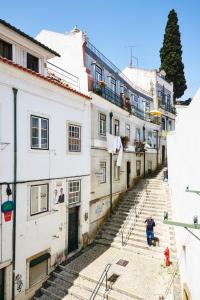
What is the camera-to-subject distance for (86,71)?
16156 millimetres

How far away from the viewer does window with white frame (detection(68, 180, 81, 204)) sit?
46.4 feet

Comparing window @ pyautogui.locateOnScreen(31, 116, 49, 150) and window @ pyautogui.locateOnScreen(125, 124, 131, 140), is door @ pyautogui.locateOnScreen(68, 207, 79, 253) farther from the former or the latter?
window @ pyautogui.locateOnScreen(125, 124, 131, 140)

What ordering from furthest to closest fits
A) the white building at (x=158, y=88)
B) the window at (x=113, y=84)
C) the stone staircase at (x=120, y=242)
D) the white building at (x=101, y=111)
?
Answer: 1. the white building at (x=158, y=88)
2. the window at (x=113, y=84)
3. the white building at (x=101, y=111)
4. the stone staircase at (x=120, y=242)

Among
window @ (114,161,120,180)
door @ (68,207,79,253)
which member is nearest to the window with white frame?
door @ (68,207,79,253)

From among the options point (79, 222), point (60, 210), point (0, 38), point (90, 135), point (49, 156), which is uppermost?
point (0, 38)

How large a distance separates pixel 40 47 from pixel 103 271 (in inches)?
481

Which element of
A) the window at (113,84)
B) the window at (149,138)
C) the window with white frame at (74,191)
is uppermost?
the window at (113,84)

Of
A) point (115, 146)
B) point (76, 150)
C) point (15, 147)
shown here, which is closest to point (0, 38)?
point (15, 147)

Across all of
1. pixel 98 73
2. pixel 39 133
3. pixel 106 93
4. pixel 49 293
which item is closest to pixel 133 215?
pixel 49 293

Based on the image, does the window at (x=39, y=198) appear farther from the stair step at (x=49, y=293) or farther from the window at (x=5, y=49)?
the window at (x=5, y=49)

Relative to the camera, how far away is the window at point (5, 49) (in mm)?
11534

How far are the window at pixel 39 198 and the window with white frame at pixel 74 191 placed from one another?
202 centimetres

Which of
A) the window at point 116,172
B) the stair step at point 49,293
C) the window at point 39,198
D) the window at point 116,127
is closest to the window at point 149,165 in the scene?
the window at point 116,172

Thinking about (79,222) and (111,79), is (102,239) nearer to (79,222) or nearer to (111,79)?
(79,222)
